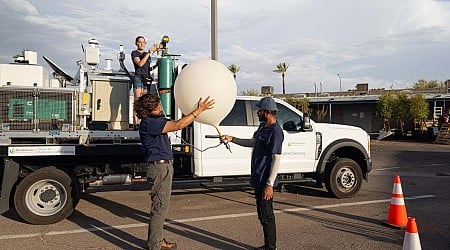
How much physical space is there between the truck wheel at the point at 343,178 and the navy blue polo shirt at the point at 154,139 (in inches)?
181

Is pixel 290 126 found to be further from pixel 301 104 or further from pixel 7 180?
pixel 301 104

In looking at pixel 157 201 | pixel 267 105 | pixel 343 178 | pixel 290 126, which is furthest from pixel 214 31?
pixel 157 201

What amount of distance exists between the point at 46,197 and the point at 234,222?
9.78 ft

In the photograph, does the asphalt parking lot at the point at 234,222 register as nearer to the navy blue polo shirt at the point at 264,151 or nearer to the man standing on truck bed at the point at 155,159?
the man standing on truck bed at the point at 155,159

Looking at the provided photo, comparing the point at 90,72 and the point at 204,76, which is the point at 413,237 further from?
the point at 90,72

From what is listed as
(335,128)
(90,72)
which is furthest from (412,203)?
(90,72)

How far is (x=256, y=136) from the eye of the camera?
5.15 meters

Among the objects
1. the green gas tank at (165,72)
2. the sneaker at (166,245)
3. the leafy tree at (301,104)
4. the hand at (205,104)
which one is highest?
the leafy tree at (301,104)

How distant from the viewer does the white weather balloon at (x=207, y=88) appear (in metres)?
4.66

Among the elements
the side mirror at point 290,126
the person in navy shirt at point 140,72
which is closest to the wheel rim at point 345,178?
the side mirror at point 290,126

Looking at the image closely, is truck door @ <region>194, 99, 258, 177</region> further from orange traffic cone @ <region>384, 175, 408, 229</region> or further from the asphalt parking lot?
orange traffic cone @ <region>384, 175, 408, 229</region>

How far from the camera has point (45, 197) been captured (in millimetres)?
6637

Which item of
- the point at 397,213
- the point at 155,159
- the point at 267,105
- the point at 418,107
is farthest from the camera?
the point at 418,107

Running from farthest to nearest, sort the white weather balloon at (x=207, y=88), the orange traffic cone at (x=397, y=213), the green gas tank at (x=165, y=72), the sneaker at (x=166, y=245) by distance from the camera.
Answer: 1. the green gas tank at (x=165, y=72)
2. the orange traffic cone at (x=397, y=213)
3. the sneaker at (x=166, y=245)
4. the white weather balloon at (x=207, y=88)
